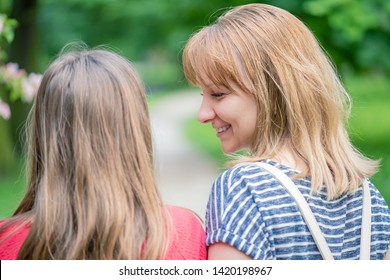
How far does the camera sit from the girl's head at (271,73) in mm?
2559

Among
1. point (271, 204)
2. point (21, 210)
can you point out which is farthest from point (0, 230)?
point (271, 204)

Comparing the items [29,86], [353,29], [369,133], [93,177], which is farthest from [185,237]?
[369,133]

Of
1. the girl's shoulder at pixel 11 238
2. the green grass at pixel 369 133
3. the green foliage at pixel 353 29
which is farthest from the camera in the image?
the green foliage at pixel 353 29

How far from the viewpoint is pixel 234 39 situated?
2.58 metres

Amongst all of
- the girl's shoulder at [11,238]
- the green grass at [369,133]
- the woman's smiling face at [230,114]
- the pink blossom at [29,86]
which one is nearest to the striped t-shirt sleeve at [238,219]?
the woman's smiling face at [230,114]

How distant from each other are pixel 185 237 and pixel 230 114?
49 centimetres

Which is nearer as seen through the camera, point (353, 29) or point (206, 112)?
point (206, 112)

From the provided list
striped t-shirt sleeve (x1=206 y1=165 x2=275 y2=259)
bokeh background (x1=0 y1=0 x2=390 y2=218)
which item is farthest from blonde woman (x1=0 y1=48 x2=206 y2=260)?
bokeh background (x1=0 y1=0 x2=390 y2=218)

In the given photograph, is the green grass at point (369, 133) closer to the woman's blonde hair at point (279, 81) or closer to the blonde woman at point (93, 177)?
the woman's blonde hair at point (279, 81)

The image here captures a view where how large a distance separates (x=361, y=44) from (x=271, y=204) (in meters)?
7.89

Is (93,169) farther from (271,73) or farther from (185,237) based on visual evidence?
(271,73)

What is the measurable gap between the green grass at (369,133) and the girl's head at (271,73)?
3665mm

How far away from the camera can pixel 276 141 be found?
255 centimetres

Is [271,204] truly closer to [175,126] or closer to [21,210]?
[21,210]
